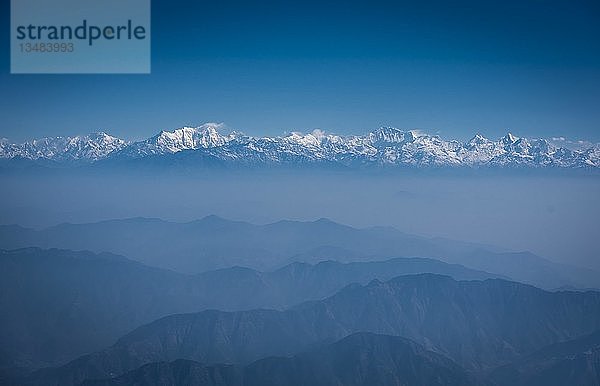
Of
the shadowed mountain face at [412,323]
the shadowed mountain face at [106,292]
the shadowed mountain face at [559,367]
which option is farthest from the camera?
the shadowed mountain face at [106,292]

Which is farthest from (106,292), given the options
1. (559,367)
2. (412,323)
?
(559,367)

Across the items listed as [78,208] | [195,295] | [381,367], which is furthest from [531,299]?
[78,208]

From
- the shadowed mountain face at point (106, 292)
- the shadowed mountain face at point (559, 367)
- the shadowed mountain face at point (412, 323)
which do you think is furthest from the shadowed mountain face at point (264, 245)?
the shadowed mountain face at point (559, 367)

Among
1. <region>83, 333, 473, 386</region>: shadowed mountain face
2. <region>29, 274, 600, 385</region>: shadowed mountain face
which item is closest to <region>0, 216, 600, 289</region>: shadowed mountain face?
<region>29, 274, 600, 385</region>: shadowed mountain face

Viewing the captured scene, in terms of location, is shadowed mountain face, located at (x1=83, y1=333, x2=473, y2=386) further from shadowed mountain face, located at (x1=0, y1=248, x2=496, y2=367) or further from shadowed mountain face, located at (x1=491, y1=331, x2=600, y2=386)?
shadowed mountain face, located at (x1=0, y1=248, x2=496, y2=367)

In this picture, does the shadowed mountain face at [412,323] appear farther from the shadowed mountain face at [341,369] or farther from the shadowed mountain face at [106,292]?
the shadowed mountain face at [106,292]

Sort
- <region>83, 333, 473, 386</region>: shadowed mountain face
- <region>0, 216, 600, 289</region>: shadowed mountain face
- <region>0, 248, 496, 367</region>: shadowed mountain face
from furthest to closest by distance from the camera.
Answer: <region>0, 216, 600, 289</region>: shadowed mountain face, <region>0, 248, 496, 367</region>: shadowed mountain face, <region>83, 333, 473, 386</region>: shadowed mountain face
